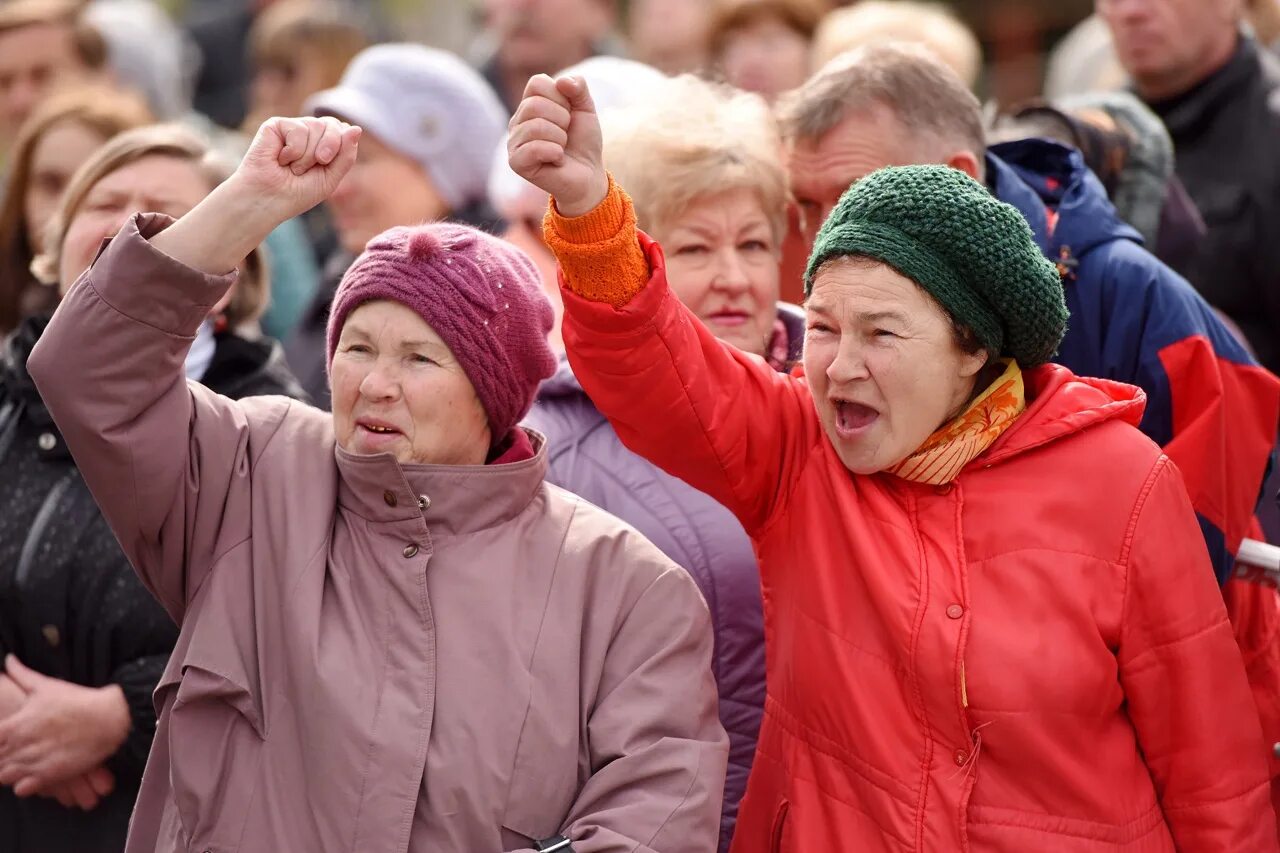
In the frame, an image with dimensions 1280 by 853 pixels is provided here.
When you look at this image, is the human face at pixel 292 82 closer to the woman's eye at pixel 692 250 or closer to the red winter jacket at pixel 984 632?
the woman's eye at pixel 692 250

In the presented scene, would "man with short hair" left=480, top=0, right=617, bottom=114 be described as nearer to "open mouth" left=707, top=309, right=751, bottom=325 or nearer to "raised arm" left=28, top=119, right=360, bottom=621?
"open mouth" left=707, top=309, right=751, bottom=325

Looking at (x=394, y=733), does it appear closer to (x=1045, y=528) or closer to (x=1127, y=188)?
(x=1045, y=528)

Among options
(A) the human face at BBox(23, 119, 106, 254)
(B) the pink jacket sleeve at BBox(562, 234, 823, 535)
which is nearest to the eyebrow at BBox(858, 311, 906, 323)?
(B) the pink jacket sleeve at BBox(562, 234, 823, 535)

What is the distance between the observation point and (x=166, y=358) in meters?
2.77

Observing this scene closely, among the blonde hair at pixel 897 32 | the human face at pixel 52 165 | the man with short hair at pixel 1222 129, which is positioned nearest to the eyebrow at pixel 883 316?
the man with short hair at pixel 1222 129

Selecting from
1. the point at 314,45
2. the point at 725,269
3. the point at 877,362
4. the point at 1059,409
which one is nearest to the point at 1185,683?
the point at 1059,409

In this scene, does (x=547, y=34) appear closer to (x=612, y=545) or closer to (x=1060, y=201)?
(x=1060, y=201)

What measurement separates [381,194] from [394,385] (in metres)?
2.79

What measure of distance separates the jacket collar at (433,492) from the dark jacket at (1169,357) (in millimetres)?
1388

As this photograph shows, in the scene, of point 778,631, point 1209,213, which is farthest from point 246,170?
point 1209,213

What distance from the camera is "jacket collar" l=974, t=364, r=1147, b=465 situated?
300cm

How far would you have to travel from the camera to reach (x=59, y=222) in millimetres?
3951

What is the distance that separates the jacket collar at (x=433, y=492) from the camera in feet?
9.73

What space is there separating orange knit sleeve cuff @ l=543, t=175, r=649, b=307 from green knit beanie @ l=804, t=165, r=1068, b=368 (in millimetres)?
369
